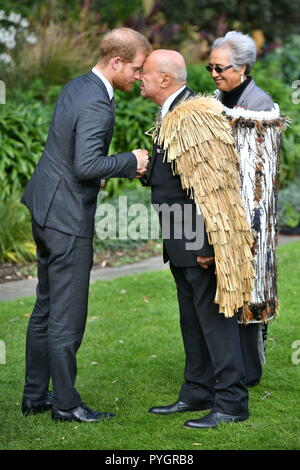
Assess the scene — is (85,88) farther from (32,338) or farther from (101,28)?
(101,28)

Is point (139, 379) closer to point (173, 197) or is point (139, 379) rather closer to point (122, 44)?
point (173, 197)

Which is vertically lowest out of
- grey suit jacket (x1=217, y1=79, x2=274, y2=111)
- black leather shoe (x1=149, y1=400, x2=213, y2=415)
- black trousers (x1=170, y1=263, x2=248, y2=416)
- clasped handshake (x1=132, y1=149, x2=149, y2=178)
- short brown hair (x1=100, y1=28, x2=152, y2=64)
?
black leather shoe (x1=149, y1=400, x2=213, y2=415)

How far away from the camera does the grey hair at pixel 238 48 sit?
5.02 m

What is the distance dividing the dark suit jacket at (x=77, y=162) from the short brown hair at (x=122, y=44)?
16 cm

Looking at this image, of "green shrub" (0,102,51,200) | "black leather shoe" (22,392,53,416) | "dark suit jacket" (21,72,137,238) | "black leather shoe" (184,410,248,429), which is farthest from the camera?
"green shrub" (0,102,51,200)

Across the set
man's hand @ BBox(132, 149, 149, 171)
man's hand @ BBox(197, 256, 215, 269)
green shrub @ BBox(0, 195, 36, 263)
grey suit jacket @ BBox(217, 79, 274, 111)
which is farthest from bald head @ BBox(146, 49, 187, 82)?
green shrub @ BBox(0, 195, 36, 263)

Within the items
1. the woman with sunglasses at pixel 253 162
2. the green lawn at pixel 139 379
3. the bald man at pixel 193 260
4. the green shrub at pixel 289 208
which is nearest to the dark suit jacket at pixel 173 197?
the bald man at pixel 193 260

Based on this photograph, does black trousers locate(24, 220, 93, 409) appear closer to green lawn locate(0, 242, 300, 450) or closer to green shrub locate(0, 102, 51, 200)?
green lawn locate(0, 242, 300, 450)

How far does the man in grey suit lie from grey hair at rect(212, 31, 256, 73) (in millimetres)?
768

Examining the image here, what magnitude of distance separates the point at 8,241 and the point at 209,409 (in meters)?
4.21

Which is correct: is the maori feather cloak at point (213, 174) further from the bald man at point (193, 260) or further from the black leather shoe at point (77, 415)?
the black leather shoe at point (77, 415)

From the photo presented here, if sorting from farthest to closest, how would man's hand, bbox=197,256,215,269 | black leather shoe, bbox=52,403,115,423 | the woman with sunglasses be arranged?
the woman with sunglasses → black leather shoe, bbox=52,403,115,423 → man's hand, bbox=197,256,215,269

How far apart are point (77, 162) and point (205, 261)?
0.84m

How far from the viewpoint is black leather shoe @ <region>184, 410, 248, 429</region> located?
4461 millimetres
